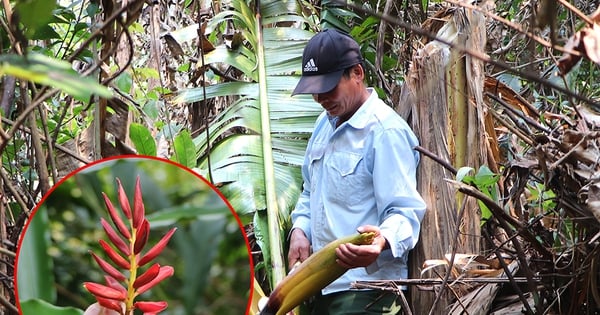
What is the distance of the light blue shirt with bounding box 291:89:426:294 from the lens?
6.89ft

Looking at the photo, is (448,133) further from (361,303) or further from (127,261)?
(127,261)

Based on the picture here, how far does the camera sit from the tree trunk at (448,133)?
82.1 inches

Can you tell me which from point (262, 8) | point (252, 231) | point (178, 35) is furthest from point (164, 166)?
point (262, 8)

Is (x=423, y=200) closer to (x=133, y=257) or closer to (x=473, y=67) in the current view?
(x=473, y=67)

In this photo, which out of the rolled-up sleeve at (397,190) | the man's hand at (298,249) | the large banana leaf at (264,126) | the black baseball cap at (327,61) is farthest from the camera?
the large banana leaf at (264,126)

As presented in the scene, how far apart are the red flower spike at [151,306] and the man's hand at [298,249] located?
4.20ft

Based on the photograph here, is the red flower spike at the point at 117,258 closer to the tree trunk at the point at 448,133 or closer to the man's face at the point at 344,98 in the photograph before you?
the tree trunk at the point at 448,133

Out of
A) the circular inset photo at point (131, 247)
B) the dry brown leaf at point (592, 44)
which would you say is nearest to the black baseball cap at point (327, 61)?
the circular inset photo at point (131, 247)

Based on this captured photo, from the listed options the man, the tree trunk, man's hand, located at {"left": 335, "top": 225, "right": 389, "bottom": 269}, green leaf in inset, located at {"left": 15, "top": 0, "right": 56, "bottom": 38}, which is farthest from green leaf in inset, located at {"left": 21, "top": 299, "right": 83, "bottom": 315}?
the tree trunk

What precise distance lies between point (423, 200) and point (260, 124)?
0.93m

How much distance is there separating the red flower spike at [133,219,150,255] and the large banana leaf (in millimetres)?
1429

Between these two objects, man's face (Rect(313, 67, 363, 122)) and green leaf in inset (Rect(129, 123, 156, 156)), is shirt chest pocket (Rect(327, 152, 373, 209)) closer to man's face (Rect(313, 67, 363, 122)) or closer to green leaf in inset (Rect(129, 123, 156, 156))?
man's face (Rect(313, 67, 363, 122))

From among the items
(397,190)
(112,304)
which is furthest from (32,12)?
(397,190)

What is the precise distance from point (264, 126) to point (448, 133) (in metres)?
0.91
